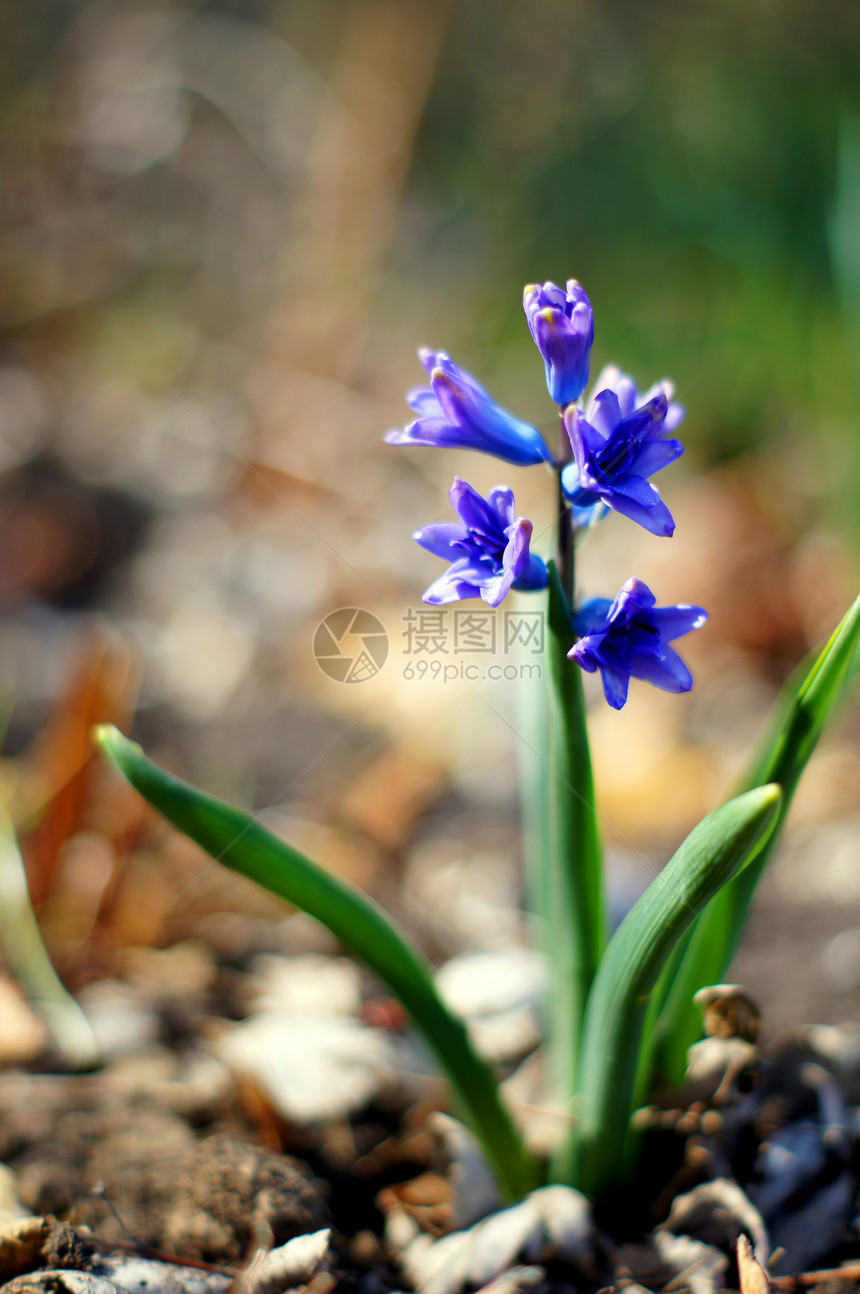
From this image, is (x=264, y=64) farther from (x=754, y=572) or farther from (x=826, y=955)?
(x=826, y=955)

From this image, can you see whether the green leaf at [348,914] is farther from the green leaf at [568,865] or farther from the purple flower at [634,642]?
the purple flower at [634,642]

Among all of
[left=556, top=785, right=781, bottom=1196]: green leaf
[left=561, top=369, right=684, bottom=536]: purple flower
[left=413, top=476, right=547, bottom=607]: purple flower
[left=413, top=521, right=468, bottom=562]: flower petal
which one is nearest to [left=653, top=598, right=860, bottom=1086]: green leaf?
[left=556, top=785, right=781, bottom=1196]: green leaf

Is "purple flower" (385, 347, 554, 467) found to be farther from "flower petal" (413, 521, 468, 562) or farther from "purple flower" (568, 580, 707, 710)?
"purple flower" (568, 580, 707, 710)

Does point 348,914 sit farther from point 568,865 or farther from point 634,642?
point 634,642

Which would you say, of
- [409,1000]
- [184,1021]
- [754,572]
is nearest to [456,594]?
[409,1000]

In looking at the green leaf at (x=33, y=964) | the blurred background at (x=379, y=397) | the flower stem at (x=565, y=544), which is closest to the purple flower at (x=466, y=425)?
the flower stem at (x=565, y=544)
